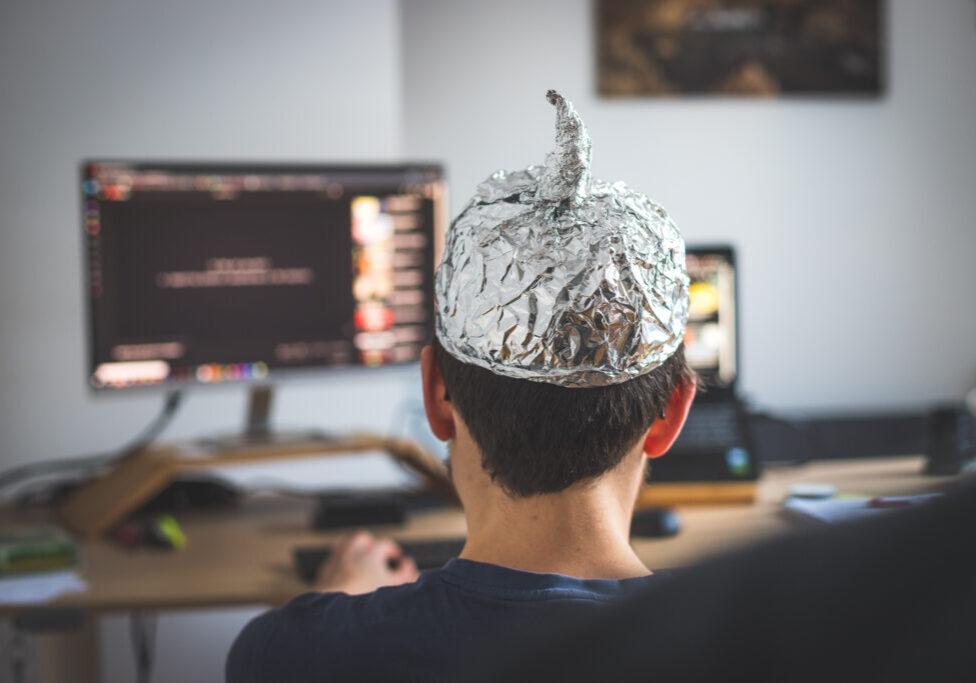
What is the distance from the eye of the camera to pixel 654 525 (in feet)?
4.41

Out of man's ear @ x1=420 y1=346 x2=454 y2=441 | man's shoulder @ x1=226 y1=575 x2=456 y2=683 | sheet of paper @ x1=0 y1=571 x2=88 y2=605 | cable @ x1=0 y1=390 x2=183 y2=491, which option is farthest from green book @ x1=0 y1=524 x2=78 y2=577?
man's ear @ x1=420 y1=346 x2=454 y2=441

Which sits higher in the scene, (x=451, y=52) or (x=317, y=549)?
(x=451, y=52)

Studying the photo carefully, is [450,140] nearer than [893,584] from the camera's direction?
No

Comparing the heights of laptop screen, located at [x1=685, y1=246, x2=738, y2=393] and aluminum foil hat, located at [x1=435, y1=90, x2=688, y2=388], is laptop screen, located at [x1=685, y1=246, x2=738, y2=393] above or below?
below

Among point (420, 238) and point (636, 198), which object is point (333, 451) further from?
point (636, 198)

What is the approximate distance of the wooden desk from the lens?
3.87 feet

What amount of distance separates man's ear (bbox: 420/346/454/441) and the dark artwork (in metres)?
2.53

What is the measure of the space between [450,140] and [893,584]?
3040 millimetres

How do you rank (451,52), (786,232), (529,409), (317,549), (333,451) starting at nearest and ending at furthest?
1. (529,409)
2. (317,549)
3. (333,451)
4. (451,52)
5. (786,232)

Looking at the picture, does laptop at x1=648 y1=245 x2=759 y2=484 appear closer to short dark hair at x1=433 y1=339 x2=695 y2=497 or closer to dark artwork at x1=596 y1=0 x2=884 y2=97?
short dark hair at x1=433 y1=339 x2=695 y2=497

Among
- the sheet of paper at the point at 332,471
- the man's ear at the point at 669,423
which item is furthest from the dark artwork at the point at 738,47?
the man's ear at the point at 669,423

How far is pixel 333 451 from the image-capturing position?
160 cm

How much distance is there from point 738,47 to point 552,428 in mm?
2818

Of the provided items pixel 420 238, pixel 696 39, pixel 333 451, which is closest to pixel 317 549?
pixel 333 451
